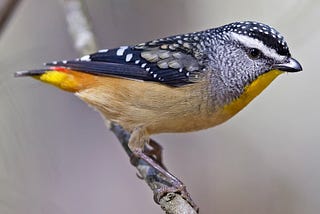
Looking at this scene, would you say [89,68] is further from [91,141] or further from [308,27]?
[91,141]

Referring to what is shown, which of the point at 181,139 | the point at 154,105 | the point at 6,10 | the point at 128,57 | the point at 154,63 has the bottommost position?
the point at 154,105

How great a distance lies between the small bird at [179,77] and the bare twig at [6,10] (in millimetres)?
400

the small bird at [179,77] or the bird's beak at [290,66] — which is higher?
the small bird at [179,77]

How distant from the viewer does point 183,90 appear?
4.56 m

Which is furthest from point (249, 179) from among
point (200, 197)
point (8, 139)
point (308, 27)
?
point (8, 139)

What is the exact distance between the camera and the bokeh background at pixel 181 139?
6.79 metres

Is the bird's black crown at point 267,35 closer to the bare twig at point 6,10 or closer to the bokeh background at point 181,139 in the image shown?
the bare twig at point 6,10

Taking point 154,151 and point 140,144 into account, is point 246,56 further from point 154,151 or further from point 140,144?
point 154,151

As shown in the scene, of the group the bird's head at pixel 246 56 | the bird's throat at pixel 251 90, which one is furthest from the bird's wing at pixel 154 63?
the bird's throat at pixel 251 90

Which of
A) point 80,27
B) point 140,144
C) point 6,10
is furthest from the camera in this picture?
point 80,27

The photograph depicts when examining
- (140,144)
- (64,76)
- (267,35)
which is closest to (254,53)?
(267,35)

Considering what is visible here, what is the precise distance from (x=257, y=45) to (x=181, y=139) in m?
3.21

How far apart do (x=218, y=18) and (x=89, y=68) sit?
3.97 m

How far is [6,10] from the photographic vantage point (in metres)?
4.62
